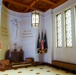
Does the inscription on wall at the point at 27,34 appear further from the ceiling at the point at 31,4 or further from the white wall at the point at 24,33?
the ceiling at the point at 31,4

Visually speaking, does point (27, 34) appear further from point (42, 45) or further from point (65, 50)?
point (65, 50)

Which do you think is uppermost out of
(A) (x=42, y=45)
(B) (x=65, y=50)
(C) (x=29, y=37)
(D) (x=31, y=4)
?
(D) (x=31, y=4)

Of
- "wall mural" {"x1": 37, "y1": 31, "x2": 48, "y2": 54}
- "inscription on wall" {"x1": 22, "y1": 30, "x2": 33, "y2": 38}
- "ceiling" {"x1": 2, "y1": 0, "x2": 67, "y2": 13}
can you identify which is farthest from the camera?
"inscription on wall" {"x1": 22, "y1": 30, "x2": 33, "y2": 38}

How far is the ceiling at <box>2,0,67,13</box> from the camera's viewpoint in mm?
6602

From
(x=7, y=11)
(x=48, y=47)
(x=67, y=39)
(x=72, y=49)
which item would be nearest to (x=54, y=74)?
(x=72, y=49)

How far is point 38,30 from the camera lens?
317 inches

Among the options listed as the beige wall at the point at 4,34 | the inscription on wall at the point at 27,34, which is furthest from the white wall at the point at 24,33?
the beige wall at the point at 4,34

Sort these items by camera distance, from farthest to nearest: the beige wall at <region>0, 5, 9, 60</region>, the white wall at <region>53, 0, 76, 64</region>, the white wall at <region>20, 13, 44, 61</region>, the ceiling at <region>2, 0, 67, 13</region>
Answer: the white wall at <region>20, 13, 44, 61</region> < the beige wall at <region>0, 5, 9, 60</region> < the ceiling at <region>2, 0, 67, 13</region> < the white wall at <region>53, 0, 76, 64</region>

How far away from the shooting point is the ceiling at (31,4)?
21.7 ft

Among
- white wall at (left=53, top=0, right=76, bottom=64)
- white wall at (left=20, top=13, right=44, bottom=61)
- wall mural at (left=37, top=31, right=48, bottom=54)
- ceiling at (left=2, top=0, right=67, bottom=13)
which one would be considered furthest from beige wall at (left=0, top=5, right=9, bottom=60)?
white wall at (left=53, top=0, right=76, bottom=64)

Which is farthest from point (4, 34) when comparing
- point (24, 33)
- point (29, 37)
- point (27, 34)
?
point (29, 37)

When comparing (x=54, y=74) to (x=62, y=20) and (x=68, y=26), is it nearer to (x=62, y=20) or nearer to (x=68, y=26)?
(x=68, y=26)

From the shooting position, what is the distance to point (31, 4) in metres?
6.88

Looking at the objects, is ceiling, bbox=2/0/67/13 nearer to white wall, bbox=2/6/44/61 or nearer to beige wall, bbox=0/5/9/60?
white wall, bbox=2/6/44/61
